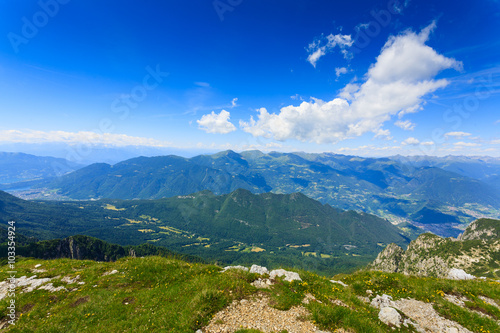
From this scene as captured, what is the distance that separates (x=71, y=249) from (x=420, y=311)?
17559cm

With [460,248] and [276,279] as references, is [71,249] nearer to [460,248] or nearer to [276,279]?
[276,279]

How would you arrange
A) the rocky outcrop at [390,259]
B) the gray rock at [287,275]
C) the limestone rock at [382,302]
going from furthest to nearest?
the rocky outcrop at [390,259] → the gray rock at [287,275] → the limestone rock at [382,302]

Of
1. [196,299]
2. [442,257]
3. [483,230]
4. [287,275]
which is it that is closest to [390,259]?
[442,257]

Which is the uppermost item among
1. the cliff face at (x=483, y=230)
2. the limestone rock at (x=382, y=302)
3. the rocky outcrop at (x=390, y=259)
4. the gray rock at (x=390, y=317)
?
the gray rock at (x=390, y=317)

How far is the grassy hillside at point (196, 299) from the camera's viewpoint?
12.8 meters

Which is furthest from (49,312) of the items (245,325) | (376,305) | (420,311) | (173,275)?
(420,311)

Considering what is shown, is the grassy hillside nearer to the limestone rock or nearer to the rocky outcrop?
the limestone rock

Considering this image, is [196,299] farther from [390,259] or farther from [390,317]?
[390,259]

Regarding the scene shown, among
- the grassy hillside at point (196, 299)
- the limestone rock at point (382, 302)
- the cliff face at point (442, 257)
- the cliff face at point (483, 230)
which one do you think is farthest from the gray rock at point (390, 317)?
the cliff face at point (483, 230)

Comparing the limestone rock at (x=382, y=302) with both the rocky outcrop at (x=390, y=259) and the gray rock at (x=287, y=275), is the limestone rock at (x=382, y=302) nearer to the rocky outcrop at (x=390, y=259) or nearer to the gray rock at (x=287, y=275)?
the gray rock at (x=287, y=275)

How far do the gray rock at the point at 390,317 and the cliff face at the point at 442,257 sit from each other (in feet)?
419

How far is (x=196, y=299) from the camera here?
14094 mm

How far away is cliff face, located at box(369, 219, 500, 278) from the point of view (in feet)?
371

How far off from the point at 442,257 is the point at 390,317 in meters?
168
